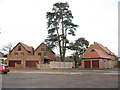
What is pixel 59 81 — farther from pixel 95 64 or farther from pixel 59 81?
pixel 95 64

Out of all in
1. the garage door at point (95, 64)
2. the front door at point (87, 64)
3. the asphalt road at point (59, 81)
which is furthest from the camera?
the front door at point (87, 64)

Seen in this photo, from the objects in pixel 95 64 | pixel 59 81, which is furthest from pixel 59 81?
pixel 95 64

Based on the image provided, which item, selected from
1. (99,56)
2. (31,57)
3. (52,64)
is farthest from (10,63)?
(99,56)

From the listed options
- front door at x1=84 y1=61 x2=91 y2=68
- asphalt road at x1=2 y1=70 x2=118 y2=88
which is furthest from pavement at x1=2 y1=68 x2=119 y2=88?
front door at x1=84 y1=61 x2=91 y2=68

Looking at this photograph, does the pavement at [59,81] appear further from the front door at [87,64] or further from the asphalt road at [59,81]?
the front door at [87,64]

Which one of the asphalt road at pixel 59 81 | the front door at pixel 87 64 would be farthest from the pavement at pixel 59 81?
the front door at pixel 87 64

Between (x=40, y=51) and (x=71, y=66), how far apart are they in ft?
54.7

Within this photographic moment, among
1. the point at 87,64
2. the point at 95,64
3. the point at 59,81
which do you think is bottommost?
the point at 87,64

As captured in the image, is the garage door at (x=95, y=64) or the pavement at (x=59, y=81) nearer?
the pavement at (x=59, y=81)

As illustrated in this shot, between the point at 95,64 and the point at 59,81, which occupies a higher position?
the point at 59,81

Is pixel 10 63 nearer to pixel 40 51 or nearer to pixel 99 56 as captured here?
pixel 40 51

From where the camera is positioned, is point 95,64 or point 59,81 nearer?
point 59,81

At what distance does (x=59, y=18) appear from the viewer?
→ 4331cm

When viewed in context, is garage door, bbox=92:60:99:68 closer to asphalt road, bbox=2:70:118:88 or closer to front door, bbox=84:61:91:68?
front door, bbox=84:61:91:68
